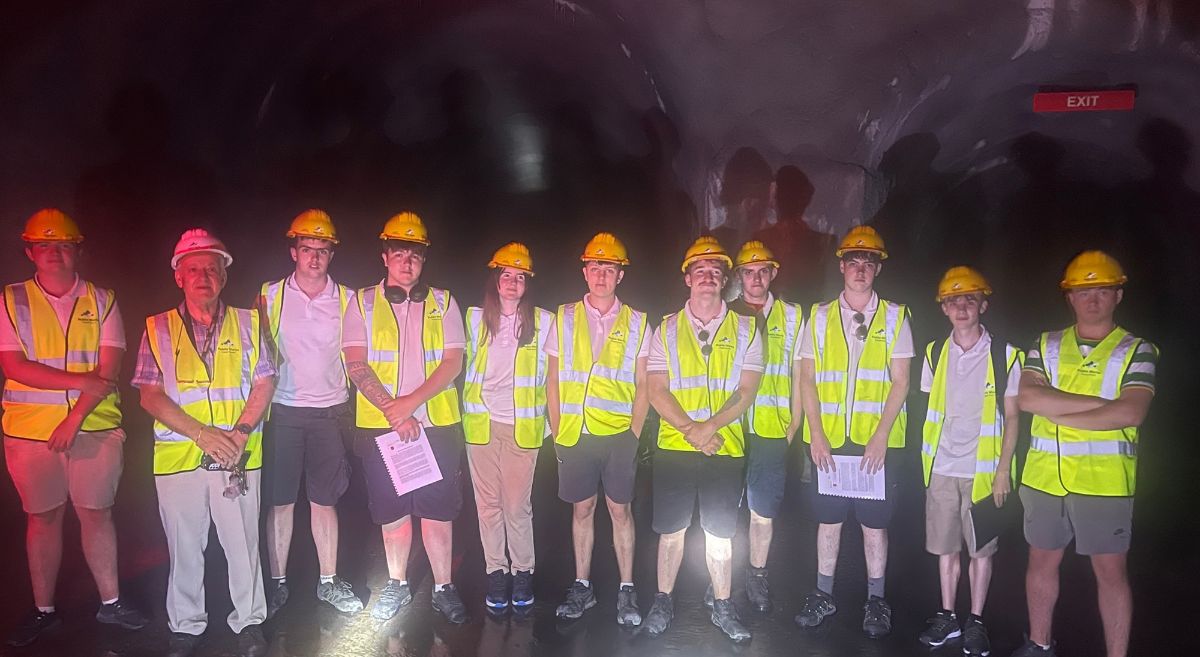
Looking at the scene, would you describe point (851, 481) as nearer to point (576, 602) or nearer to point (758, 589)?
point (758, 589)

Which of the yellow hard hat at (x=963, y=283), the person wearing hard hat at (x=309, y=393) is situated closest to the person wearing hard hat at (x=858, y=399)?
the yellow hard hat at (x=963, y=283)

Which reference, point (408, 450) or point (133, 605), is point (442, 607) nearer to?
point (408, 450)

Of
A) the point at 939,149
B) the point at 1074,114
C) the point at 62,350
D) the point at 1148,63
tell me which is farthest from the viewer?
the point at 939,149

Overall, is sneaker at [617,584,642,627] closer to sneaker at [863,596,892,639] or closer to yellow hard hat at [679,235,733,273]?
sneaker at [863,596,892,639]

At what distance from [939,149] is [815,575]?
2944 millimetres

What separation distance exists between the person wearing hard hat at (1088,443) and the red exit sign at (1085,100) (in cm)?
144

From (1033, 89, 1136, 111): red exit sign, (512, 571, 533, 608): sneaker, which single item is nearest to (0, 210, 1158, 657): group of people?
(512, 571, 533, 608): sneaker

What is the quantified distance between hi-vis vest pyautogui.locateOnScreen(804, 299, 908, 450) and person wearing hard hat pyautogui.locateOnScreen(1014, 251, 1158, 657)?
2.10 ft

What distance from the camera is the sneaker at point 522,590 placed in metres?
4.11

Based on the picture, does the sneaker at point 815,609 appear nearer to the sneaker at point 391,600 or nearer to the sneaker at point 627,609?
the sneaker at point 627,609

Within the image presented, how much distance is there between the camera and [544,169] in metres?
5.78

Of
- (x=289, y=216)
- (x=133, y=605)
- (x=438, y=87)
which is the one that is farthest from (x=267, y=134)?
(x=133, y=605)

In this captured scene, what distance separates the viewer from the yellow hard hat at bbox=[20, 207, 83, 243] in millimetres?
3861

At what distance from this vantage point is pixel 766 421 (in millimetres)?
4137
